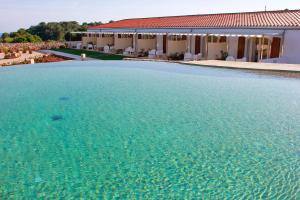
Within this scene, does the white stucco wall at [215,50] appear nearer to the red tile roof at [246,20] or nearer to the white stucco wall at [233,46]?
the white stucco wall at [233,46]

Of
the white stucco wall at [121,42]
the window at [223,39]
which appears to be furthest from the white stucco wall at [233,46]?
the white stucco wall at [121,42]

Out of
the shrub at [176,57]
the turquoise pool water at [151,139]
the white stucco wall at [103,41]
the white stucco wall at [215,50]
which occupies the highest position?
the white stucco wall at [103,41]

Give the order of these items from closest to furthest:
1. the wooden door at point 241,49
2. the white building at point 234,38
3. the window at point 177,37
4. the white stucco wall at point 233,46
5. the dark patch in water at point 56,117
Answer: the dark patch in water at point 56,117 → the white building at point 234,38 → the white stucco wall at point 233,46 → the wooden door at point 241,49 → the window at point 177,37

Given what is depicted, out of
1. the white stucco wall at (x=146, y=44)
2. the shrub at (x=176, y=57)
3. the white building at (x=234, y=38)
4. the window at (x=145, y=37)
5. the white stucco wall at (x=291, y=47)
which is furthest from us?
the window at (x=145, y=37)

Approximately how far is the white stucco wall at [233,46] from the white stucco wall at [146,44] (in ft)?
33.8

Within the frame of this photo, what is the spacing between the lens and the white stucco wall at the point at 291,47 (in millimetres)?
21141

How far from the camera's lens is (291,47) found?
21375 millimetres

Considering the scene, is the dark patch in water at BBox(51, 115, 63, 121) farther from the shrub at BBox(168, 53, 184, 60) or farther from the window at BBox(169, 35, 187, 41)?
the window at BBox(169, 35, 187, 41)

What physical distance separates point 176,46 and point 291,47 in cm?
1065

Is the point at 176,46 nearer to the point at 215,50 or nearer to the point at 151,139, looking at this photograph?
the point at 215,50

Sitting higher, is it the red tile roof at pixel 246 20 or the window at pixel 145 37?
the red tile roof at pixel 246 20

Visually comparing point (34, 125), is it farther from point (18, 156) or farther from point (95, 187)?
point (95, 187)

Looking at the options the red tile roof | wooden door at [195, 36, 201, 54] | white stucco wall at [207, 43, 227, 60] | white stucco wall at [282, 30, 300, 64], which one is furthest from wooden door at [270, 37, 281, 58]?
wooden door at [195, 36, 201, 54]

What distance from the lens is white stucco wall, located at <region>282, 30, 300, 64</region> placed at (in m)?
21.1
